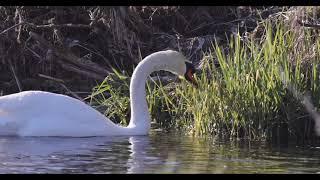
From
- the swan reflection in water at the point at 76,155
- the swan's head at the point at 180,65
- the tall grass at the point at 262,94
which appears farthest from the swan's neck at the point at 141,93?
the tall grass at the point at 262,94

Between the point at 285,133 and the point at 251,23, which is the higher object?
the point at 251,23

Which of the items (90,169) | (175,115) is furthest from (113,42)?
(90,169)

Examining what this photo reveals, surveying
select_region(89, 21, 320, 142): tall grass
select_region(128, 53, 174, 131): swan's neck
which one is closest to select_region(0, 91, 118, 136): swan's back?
select_region(128, 53, 174, 131): swan's neck

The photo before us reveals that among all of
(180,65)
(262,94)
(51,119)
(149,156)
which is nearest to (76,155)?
(149,156)

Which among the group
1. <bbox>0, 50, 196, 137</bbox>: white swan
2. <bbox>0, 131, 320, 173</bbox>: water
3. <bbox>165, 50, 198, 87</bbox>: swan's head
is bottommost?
<bbox>0, 131, 320, 173</bbox>: water

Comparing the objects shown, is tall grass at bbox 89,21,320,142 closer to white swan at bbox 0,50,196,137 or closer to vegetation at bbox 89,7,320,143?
vegetation at bbox 89,7,320,143

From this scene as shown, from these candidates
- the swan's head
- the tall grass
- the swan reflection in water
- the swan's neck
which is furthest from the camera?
the swan's head

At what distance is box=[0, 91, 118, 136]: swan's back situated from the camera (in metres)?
10.1

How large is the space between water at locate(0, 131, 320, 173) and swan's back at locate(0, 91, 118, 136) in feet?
0.55

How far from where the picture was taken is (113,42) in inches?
541

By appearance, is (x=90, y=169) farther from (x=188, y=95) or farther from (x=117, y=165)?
(x=188, y=95)

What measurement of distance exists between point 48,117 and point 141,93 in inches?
48.3

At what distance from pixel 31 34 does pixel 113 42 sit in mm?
1310

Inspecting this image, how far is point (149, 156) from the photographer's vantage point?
Result: 8.31m
